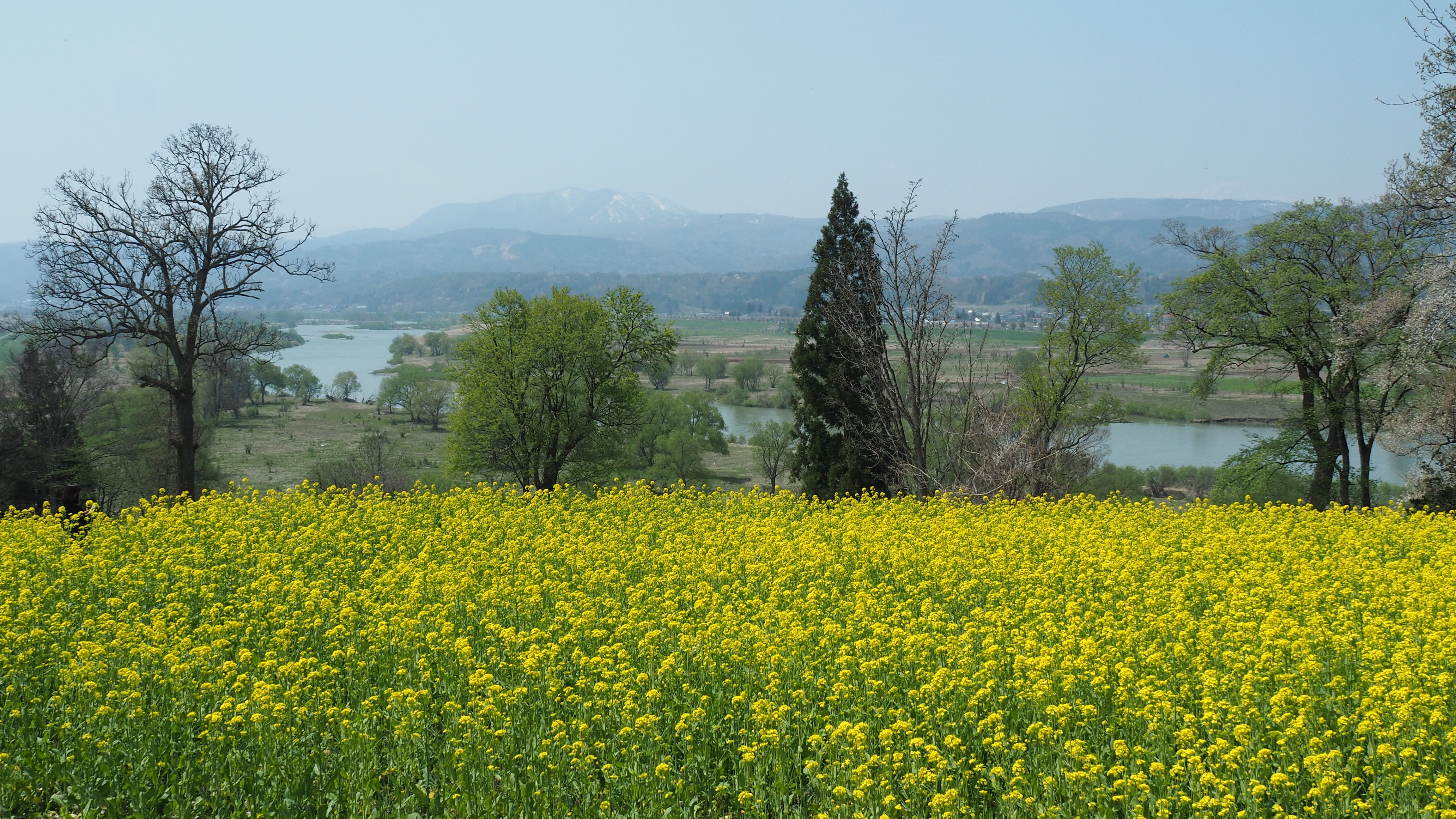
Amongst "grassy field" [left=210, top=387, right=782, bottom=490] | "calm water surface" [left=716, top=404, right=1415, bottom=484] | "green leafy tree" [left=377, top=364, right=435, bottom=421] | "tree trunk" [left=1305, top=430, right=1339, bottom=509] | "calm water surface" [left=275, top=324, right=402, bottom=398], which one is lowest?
"grassy field" [left=210, top=387, right=782, bottom=490]

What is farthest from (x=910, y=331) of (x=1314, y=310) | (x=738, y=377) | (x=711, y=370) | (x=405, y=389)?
(x=711, y=370)

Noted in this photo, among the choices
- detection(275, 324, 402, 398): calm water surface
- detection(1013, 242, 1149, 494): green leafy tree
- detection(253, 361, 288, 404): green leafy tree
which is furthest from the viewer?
detection(275, 324, 402, 398): calm water surface

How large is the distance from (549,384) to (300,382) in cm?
8311

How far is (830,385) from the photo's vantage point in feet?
92.2

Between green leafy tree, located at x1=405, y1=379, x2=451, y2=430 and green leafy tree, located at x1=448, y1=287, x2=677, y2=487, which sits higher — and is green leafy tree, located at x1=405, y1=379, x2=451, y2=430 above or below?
below

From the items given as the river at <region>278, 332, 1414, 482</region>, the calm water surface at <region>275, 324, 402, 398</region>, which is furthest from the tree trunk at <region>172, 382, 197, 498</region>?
the calm water surface at <region>275, 324, 402, 398</region>

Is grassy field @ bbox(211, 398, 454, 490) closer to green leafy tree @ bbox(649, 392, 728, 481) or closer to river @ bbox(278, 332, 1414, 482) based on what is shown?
river @ bbox(278, 332, 1414, 482)

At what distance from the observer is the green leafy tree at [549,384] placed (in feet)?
114

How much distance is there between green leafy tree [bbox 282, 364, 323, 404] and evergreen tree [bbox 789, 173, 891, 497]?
297ft

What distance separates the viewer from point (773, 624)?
8.35m

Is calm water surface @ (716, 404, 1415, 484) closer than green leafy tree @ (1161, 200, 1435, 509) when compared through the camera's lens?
No

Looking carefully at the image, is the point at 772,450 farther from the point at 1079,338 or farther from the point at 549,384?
the point at 1079,338

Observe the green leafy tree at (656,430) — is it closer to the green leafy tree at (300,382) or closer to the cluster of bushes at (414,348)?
the green leafy tree at (300,382)

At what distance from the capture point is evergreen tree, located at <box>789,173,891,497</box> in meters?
27.0
